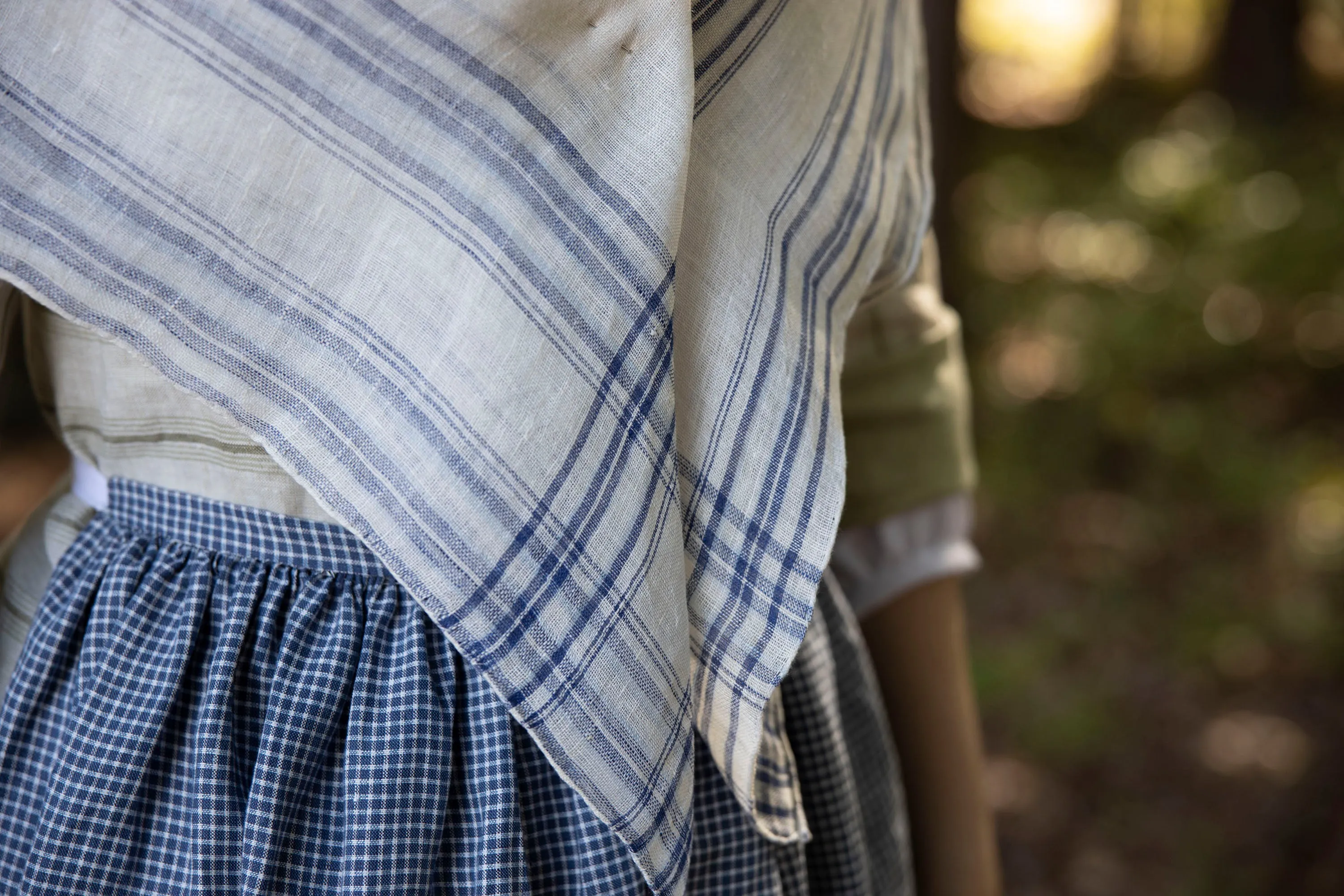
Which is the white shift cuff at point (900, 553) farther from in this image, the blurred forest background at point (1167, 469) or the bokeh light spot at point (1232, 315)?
the bokeh light spot at point (1232, 315)

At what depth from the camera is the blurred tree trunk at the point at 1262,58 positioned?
4297mm

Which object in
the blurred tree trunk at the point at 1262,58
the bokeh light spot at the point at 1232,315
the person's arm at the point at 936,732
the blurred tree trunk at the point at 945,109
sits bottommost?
the person's arm at the point at 936,732

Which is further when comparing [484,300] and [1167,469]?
[1167,469]

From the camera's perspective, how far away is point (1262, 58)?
4414 mm

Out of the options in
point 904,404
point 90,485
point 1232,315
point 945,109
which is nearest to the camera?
→ point 90,485

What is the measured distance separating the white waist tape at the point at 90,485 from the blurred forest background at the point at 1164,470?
1733mm

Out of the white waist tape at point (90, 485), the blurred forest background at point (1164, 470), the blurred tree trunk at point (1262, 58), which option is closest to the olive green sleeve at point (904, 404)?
the white waist tape at point (90, 485)

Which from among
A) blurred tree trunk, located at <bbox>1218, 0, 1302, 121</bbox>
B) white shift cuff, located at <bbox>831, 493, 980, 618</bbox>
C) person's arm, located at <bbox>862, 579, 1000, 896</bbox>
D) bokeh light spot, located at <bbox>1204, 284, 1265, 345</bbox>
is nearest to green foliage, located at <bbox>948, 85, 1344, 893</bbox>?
bokeh light spot, located at <bbox>1204, 284, 1265, 345</bbox>

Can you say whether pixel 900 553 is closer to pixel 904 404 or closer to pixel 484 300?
pixel 904 404

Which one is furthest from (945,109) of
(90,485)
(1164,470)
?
(90,485)

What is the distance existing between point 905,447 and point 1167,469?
8.68ft

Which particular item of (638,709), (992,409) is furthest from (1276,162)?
(638,709)

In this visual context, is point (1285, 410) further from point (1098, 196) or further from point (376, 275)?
point (376, 275)

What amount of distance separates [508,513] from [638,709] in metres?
0.11
